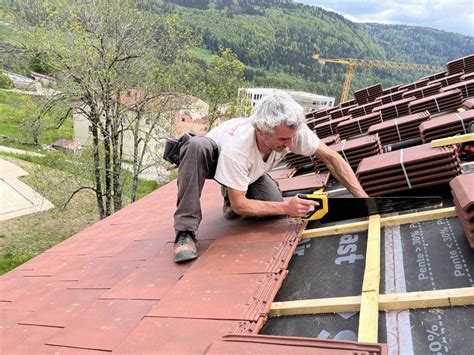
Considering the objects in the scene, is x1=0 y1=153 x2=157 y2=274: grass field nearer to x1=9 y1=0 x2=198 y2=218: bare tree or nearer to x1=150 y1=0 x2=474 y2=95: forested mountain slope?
x1=9 y1=0 x2=198 y2=218: bare tree

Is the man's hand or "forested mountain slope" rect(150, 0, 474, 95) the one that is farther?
"forested mountain slope" rect(150, 0, 474, 95)

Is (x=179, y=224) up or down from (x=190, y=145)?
down

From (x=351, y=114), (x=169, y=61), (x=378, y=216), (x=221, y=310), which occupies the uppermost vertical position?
(x=169, y=61)

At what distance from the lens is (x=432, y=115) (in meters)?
5.77

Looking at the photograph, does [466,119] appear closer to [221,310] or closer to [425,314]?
[425,314]

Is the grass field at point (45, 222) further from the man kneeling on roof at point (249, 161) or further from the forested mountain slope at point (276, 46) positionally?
the forested mountain slope at point (276, 46)

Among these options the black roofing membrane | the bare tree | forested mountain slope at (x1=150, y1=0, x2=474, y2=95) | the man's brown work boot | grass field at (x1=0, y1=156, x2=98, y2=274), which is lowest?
grass field at (x1=0, y1=156, x2=98, y2=274)

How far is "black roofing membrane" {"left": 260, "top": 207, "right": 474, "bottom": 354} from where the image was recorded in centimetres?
179

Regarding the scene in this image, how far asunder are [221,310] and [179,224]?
1252mm

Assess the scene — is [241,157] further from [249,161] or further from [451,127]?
[451,127]

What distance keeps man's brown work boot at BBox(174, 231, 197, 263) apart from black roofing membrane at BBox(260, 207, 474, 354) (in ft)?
2.92

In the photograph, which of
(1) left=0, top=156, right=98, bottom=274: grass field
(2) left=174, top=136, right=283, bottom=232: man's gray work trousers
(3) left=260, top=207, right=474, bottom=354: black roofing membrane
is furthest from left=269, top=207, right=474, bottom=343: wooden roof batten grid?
(1) left=0, top=156, right=98, bottom=274: grass field

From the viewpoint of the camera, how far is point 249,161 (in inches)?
124

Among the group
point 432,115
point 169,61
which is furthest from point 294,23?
point 432,115
